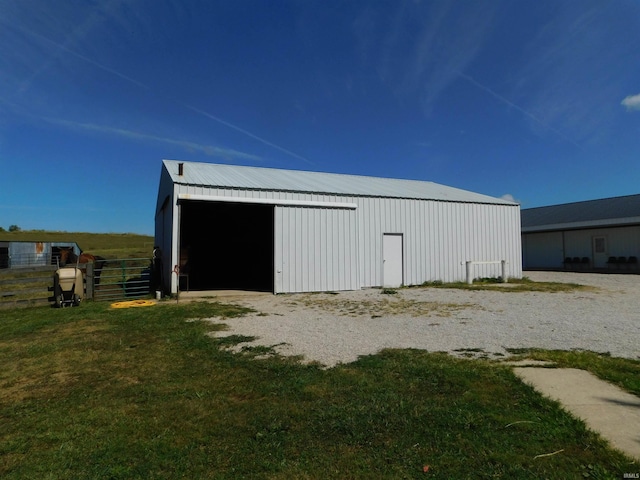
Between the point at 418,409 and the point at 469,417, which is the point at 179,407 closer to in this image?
the point at 418,409

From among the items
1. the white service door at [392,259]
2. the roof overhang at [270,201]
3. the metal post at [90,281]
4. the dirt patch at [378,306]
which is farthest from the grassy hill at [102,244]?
the dirt patch at [378,306]

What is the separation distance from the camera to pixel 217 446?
289 centimetres

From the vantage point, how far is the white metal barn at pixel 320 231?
13.7m

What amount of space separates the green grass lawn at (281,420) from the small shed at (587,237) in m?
24.1

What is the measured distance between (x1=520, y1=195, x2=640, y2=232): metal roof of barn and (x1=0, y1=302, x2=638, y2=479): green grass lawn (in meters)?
23.9

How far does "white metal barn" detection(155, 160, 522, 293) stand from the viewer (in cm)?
1367

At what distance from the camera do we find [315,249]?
14.2 m

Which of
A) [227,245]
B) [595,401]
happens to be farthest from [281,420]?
[227,245]

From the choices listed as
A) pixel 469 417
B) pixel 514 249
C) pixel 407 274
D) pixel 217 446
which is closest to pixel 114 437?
pixel 217 446

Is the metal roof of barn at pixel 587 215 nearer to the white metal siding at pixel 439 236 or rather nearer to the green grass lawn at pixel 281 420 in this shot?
the white metal siding at pixel 439 236

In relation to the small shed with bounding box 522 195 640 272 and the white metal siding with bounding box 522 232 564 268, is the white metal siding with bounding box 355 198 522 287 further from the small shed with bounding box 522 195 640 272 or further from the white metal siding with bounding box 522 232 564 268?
the white metal siding with bounding box 522 232 564 268

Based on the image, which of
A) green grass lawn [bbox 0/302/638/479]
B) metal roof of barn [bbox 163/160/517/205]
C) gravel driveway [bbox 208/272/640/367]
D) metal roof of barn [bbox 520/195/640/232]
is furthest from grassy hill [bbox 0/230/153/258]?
metal roof of barn [bbox 520/195/640/232]

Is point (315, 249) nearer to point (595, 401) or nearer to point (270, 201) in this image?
point (270, 201)

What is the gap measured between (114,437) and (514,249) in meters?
19.7
